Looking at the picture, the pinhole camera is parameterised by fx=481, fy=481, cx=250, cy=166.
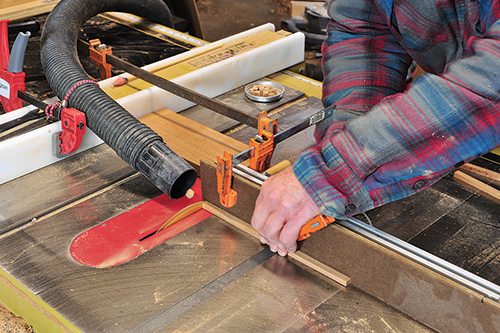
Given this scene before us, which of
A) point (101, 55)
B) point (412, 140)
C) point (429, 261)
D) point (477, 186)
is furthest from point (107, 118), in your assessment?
point (477, 186)

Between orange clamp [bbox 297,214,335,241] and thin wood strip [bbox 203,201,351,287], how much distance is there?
101 millimetres

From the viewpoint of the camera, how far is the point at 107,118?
5.46 ft

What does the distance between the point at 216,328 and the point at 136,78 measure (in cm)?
143

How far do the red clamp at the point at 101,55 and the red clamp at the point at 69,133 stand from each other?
62cm

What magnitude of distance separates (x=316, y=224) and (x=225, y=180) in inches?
12.7

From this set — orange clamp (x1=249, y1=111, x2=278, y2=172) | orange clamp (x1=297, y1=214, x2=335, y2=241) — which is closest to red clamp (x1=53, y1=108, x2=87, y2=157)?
orange clamp (x1=249, y1=111, x2=278, y2=172)

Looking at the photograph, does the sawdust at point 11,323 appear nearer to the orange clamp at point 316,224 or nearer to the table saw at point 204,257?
the table saw at point 204,257

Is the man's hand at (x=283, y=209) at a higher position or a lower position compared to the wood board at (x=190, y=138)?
higher

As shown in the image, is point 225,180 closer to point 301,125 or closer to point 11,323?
point 301,125

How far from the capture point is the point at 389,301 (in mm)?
1225

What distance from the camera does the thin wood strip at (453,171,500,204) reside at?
5.32ft

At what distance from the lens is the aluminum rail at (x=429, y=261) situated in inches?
41.9

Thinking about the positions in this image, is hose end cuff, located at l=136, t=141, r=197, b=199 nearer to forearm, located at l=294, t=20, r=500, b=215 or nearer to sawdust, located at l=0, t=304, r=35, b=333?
forearm, located at l=294, t=20, r=500, b=215

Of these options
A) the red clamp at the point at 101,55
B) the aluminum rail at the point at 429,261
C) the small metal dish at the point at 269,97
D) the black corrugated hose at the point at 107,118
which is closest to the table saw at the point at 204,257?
the aluminum rail at the point at 429,261
